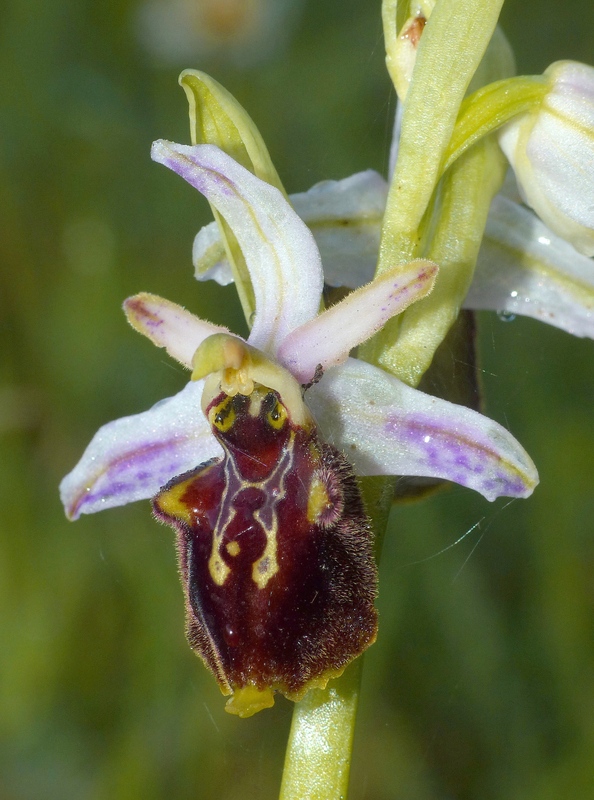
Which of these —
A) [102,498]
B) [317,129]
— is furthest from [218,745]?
[317,129]

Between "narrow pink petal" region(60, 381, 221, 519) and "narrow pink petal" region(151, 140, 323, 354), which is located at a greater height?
"narrow pink petal" region(151, 140, 323, 354)

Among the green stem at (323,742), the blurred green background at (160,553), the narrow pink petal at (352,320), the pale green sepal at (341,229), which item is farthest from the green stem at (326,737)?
the blurred green background at (160,553)

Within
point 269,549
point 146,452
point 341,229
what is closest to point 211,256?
point 341,229

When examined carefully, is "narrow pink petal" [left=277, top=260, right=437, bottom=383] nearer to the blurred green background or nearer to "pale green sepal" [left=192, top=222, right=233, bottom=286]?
"pale green sepal" [left=192, top=222, right=233, bottom=286]

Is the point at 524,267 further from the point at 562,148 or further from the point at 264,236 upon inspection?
the point at 264,236

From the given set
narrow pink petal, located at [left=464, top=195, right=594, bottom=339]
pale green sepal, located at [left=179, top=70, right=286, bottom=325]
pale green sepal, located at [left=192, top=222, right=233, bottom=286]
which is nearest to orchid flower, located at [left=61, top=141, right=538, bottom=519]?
pale green sepal, located at [left=179, top=70, right=286, bottom=325]

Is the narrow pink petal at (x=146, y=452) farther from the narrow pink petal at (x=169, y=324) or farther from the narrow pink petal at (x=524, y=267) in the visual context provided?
the narrow pink petal at (x=524, y=267)

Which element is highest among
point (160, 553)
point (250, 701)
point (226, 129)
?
point (226, 129)
